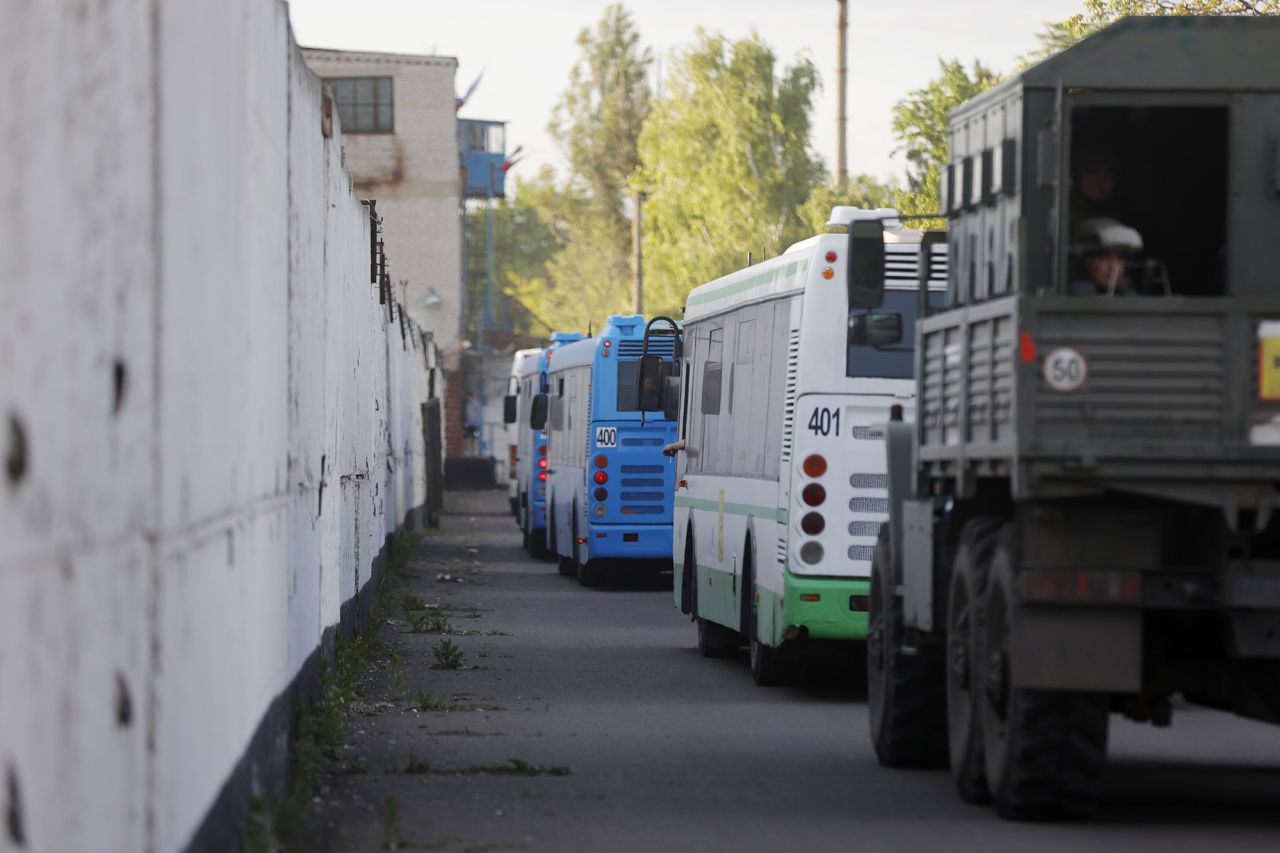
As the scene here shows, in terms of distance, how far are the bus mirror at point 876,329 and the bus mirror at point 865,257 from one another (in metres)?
1.53

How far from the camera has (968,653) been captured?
1134 centimetres

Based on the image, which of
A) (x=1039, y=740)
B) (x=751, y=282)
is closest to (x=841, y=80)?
(x=751, y=282)

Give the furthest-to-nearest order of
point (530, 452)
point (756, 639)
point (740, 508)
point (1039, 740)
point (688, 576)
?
point (530, 452) → point (688, 576) → point (740, 508) → point (756, 639) → point (1039, 740)

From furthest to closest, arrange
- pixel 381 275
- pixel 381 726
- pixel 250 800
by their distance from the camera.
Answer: pixel 381 275 < pixel 381 726 < pixel 250 800

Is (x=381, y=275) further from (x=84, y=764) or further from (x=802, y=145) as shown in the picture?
(x=802, y=145)

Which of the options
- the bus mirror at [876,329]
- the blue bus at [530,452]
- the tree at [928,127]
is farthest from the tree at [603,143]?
the bus mirror at [876,329]

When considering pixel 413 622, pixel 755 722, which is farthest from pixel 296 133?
pixel 413 622

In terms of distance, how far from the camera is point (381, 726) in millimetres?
14461

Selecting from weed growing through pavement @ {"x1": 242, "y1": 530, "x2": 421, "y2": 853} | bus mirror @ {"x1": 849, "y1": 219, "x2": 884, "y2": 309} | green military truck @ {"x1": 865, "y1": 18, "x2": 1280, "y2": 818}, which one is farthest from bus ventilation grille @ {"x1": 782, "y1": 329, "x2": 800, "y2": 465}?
green military truck @ {"x1": 865, "y1": 18, "x2": 1280, "y2": 818}

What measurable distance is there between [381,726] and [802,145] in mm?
74135

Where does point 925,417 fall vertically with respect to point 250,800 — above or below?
above

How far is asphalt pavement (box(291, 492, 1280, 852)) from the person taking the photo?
1013 centimetres

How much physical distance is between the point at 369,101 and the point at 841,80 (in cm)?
2527

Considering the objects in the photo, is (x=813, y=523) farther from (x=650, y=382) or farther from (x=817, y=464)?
(x=650, y=382)
